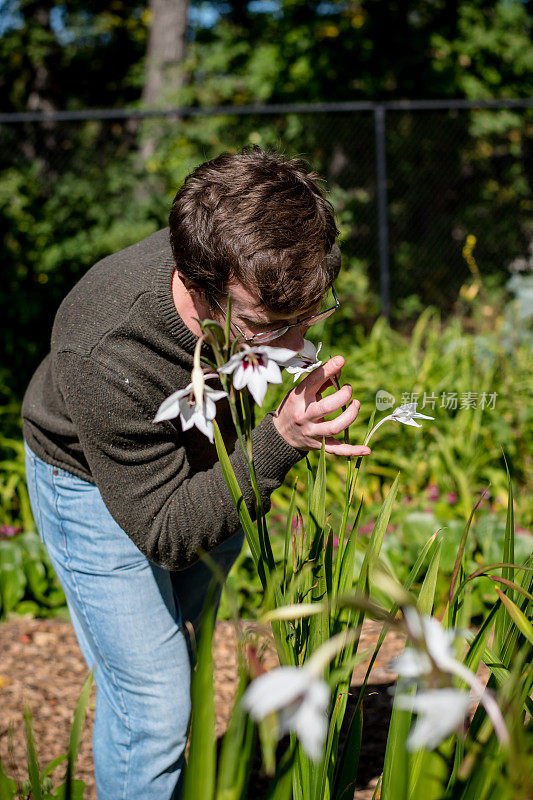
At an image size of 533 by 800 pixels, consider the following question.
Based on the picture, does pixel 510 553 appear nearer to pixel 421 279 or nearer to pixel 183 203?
pixel 183 203

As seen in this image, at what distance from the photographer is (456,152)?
754 cm

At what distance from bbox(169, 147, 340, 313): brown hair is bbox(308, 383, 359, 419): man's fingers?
0.56ft

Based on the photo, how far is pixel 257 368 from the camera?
2.99 ft

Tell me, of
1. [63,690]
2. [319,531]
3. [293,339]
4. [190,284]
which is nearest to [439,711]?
[319,531]

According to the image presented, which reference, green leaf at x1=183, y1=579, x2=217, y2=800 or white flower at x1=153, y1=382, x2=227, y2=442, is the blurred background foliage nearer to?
white flower at x1=153, y1=382, x2=227, y2=442

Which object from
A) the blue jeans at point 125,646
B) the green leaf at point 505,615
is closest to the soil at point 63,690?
the blue jeans at point 125,646

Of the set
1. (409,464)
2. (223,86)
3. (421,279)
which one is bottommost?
(421,279)

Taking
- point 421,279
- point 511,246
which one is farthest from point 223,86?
point 511,246

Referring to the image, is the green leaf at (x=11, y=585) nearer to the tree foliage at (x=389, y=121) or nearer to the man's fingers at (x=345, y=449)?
the man's fingers at (x=345, y=449)

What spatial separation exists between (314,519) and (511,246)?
7.05 m

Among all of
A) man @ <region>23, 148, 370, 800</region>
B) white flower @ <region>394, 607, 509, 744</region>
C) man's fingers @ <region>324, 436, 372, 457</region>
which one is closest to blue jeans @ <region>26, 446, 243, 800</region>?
man @ <region>23, 148, 370, 800</region>

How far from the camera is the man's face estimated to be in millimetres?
1150

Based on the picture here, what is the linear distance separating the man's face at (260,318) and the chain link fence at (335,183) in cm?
337

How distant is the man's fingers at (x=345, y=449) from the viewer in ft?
3.48
